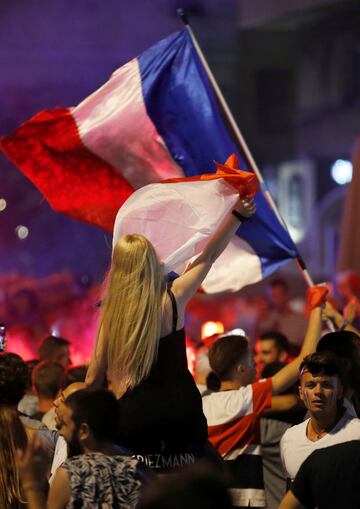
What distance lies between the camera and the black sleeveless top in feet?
13.9

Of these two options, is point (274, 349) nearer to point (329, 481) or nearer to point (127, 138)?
point (127, 138)

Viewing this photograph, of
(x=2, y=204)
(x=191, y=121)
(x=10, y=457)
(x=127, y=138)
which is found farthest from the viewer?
(x=2, y=204)

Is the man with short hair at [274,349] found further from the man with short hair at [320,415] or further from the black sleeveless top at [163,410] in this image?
the black sleeveless top at [163,410]

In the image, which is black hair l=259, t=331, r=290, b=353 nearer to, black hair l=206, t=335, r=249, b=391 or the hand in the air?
black hair l=206, t=335, r=249, b=391

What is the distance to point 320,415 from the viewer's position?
4.57 m

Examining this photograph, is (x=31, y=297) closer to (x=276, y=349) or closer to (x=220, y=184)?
(x=276, y=349)

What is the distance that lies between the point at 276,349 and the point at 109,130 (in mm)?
1659

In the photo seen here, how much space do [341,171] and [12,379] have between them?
13.6 m

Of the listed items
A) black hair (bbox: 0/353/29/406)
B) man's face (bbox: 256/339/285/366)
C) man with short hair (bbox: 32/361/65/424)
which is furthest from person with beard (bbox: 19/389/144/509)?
man's face (bbox: 256/339/285/366)

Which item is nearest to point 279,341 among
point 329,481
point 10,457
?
point 10,457

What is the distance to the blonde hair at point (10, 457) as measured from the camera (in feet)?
13.7

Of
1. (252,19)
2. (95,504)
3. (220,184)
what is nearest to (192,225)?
(220,184)

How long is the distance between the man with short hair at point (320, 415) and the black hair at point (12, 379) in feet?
3.36

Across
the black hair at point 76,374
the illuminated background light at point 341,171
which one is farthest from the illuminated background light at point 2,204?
the black hair at point 76,374
